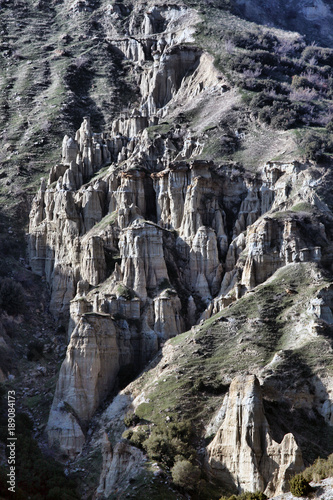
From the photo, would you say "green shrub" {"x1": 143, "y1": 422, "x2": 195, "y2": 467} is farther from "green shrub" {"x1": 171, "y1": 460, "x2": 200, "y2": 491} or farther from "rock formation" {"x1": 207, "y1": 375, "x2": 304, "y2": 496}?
"rock formation" {"x1": 207, "y1": 375, "x2": 304, "y2": 496}

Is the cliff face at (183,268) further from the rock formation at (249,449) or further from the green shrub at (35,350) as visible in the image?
the green shrub at (35,350)

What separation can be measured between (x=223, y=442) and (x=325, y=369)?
11.9 meters

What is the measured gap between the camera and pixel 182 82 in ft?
386

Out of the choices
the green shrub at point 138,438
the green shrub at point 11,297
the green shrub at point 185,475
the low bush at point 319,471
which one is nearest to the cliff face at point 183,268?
the green shrub at point 138,438

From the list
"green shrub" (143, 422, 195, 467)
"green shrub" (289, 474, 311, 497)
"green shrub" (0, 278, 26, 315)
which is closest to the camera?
"green shrub" (289, 474, 311, 497)

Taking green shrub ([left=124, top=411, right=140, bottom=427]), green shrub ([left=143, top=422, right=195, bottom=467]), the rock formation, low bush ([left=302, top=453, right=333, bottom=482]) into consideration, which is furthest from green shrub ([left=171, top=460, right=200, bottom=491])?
low bush ([left=302, top=453, right=333, bottom=482])

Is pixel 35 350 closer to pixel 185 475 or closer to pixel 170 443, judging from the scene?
pixel 170 443

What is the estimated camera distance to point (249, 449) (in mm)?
54156

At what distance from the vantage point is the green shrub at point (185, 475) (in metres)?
53.3

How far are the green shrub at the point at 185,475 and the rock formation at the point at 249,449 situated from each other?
2.56 m

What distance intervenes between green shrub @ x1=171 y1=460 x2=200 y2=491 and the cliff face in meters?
2.61

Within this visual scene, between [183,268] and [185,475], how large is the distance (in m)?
33.2

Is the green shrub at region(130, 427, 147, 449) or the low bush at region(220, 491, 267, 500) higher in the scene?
the green shrub at region(130, 427, 147, 449)

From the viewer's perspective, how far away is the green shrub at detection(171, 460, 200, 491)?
53344 millimetres
